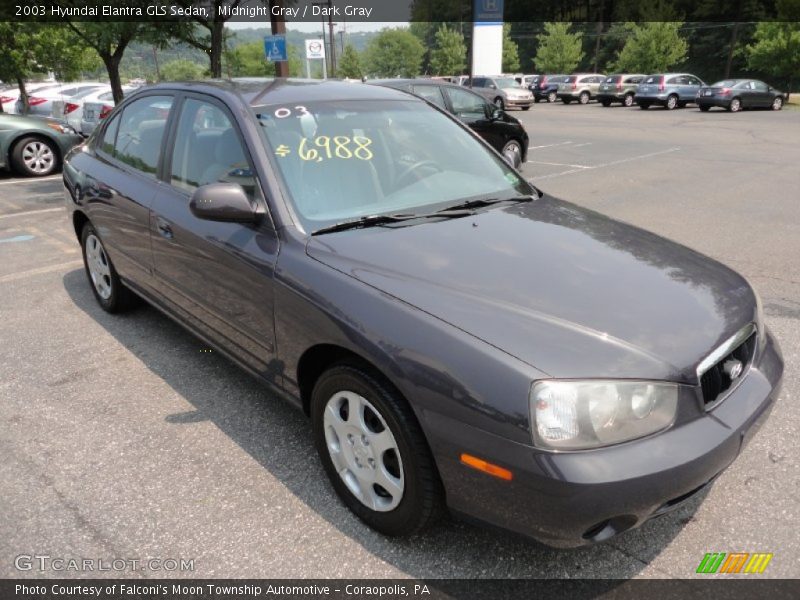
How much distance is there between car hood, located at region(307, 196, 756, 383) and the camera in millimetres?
1948

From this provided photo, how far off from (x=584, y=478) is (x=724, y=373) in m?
0.74

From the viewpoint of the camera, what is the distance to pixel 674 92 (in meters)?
28.4

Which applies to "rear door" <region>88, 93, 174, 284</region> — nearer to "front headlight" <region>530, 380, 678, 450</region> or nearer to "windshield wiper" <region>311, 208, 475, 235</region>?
"windshield wiper" <region>311, 208, 475, 235</region>

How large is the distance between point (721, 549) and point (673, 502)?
1.80 ft

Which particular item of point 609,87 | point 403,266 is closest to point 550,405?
point 403,266

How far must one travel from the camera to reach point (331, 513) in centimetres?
252

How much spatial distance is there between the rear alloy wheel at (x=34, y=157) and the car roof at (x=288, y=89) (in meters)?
8.78

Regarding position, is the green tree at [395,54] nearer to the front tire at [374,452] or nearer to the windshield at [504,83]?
the windshield at [504,83]

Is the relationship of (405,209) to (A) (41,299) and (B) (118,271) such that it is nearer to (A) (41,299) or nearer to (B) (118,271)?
(B) (118,271)

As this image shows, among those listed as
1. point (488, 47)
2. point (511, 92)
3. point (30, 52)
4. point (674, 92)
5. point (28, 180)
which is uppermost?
point (488, 47)

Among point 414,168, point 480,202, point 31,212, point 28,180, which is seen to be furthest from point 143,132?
point 28,180

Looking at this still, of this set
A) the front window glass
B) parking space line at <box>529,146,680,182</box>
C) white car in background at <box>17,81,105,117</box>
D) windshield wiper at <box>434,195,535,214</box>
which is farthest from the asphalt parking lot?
the front window glass

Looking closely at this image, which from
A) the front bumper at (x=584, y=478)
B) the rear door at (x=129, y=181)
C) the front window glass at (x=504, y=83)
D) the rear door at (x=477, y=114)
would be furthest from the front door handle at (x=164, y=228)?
the front window glass at (x=504, y=83)

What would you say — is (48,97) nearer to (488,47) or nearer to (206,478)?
(206,478)
